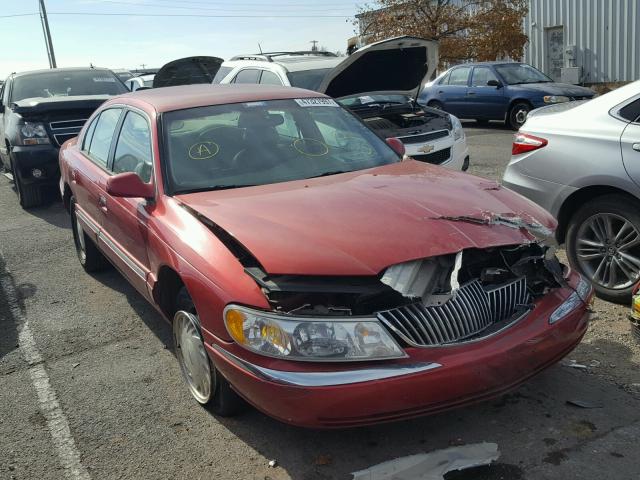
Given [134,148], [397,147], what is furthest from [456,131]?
[134,148]

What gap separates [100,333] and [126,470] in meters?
1.85

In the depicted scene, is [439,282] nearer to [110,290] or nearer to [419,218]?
[419,218]

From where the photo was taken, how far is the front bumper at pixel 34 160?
862cm

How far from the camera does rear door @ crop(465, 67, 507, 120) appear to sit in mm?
14656

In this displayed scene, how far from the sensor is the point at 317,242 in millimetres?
2953

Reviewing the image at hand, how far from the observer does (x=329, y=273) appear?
2.79 m

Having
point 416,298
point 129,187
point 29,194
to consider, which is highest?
point 129,187

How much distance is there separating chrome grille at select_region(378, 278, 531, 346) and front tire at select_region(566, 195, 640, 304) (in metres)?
1.70

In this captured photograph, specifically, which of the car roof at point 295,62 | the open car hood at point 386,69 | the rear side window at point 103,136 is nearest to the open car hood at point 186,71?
the car roof at point 295,62

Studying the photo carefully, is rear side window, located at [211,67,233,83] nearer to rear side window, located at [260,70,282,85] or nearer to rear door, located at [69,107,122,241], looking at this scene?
rear side window, located at [260,70,282,85]

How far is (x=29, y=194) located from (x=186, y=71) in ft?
15.9

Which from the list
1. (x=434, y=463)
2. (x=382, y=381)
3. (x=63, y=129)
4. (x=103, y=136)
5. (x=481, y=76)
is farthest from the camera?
(x=481, y=76)

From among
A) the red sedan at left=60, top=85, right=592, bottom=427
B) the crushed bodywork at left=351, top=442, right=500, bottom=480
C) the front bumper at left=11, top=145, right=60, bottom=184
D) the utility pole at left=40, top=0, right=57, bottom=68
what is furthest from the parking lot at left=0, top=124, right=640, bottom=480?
the utility pole at left=40, top=0, right=57, bottom=68

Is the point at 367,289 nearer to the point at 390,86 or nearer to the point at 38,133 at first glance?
the point at 390,86
